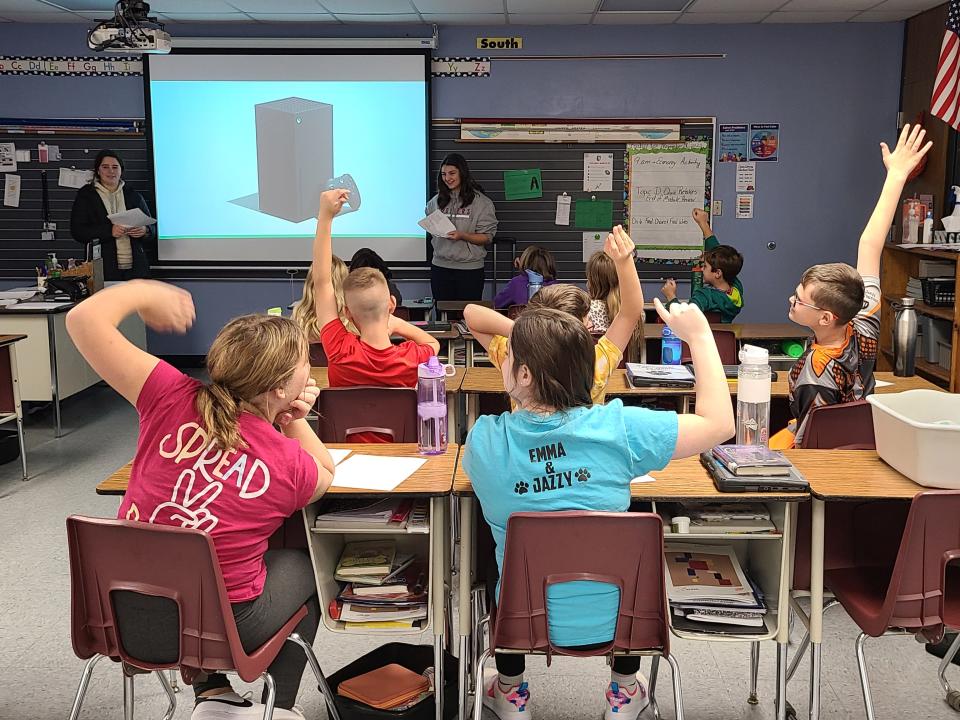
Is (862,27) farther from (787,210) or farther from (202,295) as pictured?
(202,295)

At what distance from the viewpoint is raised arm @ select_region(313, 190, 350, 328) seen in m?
3.06

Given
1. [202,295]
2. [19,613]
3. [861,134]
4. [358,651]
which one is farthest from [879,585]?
[202,295]

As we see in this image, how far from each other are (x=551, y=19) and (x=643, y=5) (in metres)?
0.79

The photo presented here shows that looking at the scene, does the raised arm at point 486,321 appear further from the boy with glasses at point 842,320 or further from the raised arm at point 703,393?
the raised arm at point 703,393

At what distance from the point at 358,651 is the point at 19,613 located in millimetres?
1324

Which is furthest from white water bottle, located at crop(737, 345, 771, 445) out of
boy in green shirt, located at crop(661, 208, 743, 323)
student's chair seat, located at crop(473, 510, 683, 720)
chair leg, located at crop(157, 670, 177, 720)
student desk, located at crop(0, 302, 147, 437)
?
student desk, located at crop(0, 302, 147, 437)

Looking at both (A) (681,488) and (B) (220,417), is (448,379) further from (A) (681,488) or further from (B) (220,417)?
(B) (220,417)

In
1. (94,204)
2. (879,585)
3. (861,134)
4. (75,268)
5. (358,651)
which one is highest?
(861,134)

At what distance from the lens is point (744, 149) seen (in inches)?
295

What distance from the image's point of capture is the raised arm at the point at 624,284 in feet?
8.72

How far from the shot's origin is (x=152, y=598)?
6.40ft

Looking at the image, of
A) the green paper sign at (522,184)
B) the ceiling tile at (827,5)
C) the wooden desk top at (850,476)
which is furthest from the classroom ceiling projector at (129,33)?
the wooden desk top at (850,476)

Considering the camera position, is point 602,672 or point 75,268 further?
point 75,268

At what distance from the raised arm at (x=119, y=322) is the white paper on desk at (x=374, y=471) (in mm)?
554
